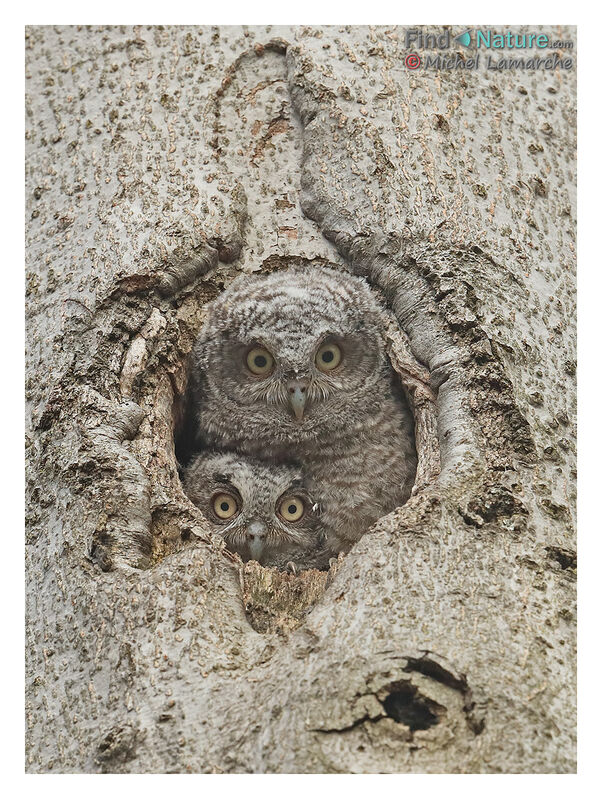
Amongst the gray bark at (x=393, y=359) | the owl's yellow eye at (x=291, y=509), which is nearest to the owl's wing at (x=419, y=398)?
the gray bark at (x=393, y=359)

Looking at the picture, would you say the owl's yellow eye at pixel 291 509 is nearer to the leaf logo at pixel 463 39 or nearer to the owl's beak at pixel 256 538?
the owl's beak at pixel 256 538

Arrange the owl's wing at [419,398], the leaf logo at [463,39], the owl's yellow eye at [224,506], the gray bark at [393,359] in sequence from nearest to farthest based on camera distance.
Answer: the gray bark at [393,359] < the owl's wing at [419,398] < the leaf logo at [463,39] < the owl's yellow eye at [224,506]

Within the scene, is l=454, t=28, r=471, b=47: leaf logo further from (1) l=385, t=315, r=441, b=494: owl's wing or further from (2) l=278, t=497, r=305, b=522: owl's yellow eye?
(2) l=278, t=497, r=305, b=522: owl's yellow eye

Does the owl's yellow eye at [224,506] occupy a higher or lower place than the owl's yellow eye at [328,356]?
lower

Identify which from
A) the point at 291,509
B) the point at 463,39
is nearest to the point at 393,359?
the point at 291,509

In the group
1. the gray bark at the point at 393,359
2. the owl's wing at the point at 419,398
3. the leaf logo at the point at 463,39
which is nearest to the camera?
the gray bark at the point at 393,359

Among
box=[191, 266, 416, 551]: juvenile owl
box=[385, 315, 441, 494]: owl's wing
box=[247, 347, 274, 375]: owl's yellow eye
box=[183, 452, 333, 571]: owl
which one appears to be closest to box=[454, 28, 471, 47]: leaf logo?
box=[191, 266, 416, 551]: juvenile owl
